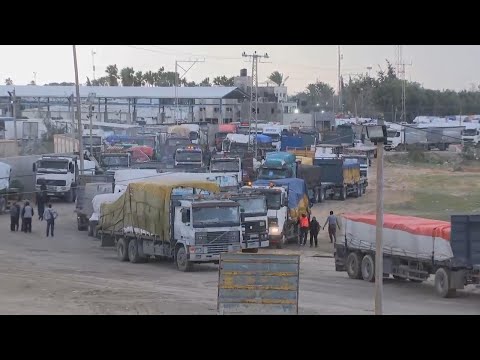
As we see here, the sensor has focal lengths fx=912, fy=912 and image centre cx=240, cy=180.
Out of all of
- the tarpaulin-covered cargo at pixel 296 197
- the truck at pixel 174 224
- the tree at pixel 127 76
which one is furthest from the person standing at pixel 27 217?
the tree at pixel 127 76

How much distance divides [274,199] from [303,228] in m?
1.89

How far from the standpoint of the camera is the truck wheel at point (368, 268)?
24141 mm

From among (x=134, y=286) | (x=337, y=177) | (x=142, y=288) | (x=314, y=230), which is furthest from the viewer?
(x=337, y=177)

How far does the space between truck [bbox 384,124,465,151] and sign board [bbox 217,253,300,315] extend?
67.4 metres

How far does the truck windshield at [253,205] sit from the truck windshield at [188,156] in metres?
25.2

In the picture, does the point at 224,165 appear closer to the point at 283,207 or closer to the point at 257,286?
the point at 283,207

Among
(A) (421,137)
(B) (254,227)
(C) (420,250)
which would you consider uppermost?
(A) (421,137)

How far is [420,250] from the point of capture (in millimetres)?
22062

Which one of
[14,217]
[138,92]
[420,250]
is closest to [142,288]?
[420,250]

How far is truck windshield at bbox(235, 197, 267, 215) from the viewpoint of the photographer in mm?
28312

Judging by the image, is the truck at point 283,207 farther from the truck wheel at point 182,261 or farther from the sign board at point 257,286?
the sign board at point 257,286

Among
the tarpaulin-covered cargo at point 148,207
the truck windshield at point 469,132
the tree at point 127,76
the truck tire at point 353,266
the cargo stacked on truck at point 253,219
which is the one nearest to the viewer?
the truck tire at point 353,266
